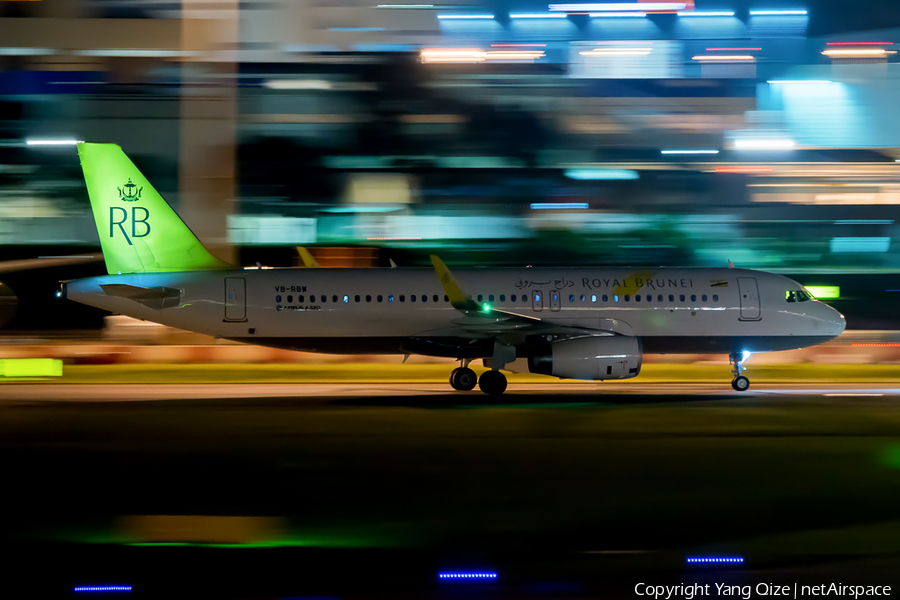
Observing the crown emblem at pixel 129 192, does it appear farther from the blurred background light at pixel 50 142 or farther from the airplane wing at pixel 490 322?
the blurred background light at pixel 50 142

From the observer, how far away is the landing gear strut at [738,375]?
71.4 ft

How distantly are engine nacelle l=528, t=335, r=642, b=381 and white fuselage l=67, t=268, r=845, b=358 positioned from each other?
1.49 m

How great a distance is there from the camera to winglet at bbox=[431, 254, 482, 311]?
20.8 m

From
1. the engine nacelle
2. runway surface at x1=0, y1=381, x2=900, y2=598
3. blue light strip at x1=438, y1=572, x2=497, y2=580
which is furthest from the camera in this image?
the engine nacelle

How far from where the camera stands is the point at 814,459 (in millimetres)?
11891

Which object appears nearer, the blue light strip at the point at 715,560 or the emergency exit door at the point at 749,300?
the blue light strip at the point at 715,560

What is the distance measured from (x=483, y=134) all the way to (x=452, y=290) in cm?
2504

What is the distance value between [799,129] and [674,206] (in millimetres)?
8565

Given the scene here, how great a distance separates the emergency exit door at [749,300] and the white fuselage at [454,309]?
3 cm

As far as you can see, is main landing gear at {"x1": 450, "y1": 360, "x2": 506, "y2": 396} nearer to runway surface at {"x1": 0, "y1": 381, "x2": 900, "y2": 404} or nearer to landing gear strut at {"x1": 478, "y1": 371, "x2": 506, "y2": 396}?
landing gear strut at {"x1": 478, "y1": 371, "x2": 506, "y2": 396}

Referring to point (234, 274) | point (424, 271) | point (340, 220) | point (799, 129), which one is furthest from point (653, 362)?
point (799, 129)

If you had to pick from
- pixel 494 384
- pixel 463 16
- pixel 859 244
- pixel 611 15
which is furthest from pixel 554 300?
pixel 611 15

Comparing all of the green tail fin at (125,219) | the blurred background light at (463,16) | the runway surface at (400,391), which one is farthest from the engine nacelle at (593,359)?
the blurred background light at (463,16)

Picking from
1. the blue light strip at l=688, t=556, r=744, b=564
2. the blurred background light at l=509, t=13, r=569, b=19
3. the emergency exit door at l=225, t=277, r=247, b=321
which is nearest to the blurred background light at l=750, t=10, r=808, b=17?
the blurred background light at l=509, t=13, r=569, b=19
